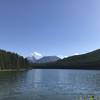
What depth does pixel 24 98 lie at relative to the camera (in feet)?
177

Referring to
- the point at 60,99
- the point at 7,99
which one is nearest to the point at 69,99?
the point at 60,99

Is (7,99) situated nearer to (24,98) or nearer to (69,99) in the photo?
(24,98)

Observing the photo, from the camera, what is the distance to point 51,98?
5478 centimetres

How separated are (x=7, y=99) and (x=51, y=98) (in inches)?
397

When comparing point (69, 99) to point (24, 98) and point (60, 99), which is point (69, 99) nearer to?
point (60, 99)

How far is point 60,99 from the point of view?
53812mm

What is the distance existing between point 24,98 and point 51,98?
621 centimetres

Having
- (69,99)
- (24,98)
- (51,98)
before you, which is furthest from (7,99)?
(69,99)

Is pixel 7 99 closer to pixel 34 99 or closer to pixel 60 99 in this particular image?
pixel 34 99

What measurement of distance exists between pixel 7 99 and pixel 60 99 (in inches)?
467

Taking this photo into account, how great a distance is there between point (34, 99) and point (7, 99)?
5915mm

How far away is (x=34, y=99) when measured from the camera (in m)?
52.6

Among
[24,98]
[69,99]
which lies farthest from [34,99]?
[69,99]

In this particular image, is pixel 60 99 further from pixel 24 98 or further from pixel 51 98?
pixel 24 98
